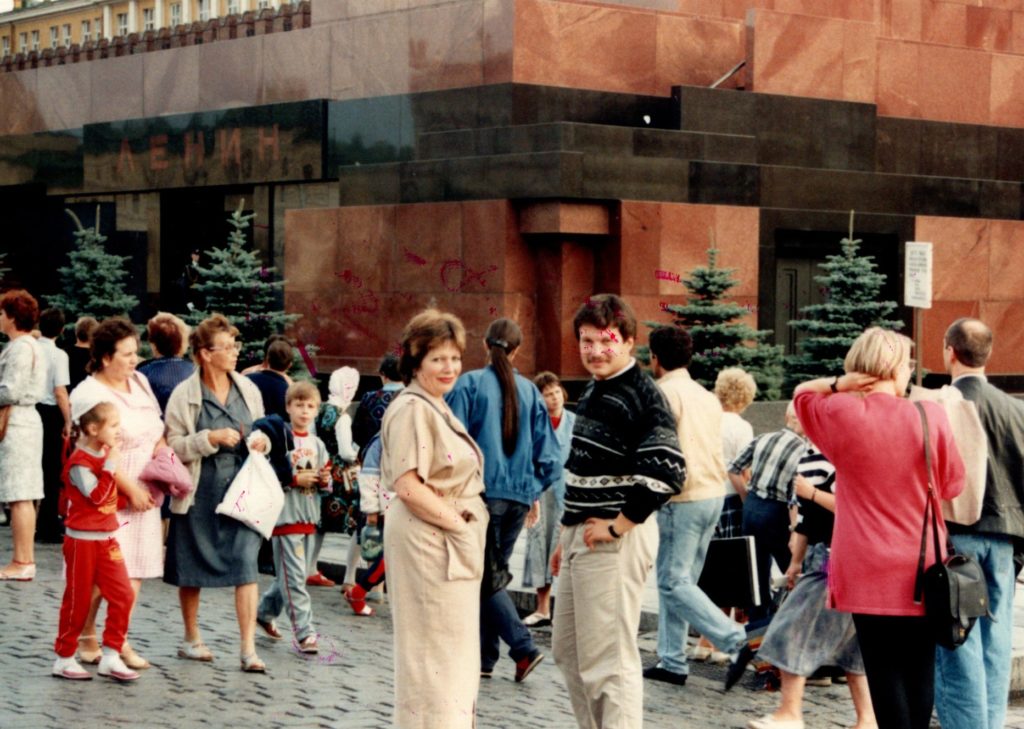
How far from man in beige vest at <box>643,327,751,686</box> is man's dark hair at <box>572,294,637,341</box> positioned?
1917 millimetres

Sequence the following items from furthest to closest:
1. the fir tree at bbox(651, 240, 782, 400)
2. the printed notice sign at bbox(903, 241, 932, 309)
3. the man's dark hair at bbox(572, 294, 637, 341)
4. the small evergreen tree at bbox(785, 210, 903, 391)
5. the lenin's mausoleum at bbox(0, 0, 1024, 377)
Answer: the small evergreen tree at bbox(785, 210, 903, 391)
the lenin's mausoleum at bbox(0, 0, 1024, 377)
the fir tree at bbox(651, 240, 782, 400)
the printed notice sign at bbox(903, 241, 932, 309)
the man's dark hair at bbox(572, 294, 637, 341)

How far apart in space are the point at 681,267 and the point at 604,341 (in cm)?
1240

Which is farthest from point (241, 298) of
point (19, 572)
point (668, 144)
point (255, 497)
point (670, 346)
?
point (670, 346)

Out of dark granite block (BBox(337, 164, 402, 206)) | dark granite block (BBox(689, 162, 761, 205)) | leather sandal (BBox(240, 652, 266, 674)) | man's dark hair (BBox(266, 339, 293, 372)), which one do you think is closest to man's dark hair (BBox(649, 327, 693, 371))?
leather sandal (BBox(240, 652, 266, 674))

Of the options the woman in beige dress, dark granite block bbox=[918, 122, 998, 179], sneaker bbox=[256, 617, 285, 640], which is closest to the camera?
the woman in beige dress

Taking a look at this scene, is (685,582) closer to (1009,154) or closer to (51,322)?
(51,322)

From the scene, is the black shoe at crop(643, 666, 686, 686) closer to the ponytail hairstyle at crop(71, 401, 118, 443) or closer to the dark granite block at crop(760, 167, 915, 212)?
the ponytail hairstyle at crop(71, 401, 118, 443)

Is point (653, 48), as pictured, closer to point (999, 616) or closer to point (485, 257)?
point (485, 257)

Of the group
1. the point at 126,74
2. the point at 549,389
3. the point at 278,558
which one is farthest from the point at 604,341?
the point at 126,74

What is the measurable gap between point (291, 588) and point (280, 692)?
1.17 m

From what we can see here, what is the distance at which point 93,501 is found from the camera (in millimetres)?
8500

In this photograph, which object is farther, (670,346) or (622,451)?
(670,346)

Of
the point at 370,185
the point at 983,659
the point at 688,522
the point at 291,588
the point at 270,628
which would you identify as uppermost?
the point at 370,185

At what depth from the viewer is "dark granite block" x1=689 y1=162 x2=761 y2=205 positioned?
19.3 meters
